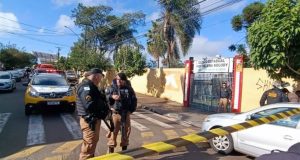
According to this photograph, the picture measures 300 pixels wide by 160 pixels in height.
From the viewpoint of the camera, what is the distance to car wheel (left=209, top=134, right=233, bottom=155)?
7.36 metres

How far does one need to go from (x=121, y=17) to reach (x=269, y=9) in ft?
146

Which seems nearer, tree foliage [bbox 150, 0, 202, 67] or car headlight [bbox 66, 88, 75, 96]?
car headlight [bbox 66, 88, 75, 96]

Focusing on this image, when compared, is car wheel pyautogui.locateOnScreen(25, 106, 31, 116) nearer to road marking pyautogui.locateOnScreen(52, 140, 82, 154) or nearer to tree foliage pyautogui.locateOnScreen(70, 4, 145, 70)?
road marking pyautogui.locateOnScreen(52, 140, 82, 154)

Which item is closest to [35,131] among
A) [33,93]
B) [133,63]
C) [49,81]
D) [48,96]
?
[48,96]

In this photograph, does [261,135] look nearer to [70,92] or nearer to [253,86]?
[253,86]

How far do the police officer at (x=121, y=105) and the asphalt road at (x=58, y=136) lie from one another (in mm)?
623

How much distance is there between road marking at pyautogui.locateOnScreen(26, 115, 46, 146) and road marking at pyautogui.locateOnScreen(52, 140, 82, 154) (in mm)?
673

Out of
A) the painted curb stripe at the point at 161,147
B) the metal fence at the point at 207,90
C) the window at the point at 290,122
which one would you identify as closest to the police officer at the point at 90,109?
the painted curb stripe at the point at 161,147

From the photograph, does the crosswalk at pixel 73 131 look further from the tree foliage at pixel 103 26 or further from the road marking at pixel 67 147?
the tree foliage at pixel 103 26

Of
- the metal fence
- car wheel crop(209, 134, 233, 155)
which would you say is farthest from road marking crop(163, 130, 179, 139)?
the metal fence

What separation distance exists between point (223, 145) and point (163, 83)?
1546cm

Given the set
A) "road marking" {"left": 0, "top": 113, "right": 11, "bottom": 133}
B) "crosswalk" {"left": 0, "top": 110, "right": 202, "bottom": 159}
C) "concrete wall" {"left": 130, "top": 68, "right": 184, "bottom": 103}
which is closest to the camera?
"crosswalk" {"left": 0, "top": 110, "right": 202, "bottom": 159}

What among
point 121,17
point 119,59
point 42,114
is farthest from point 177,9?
point 121,17

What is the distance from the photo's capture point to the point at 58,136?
9.05 metres
